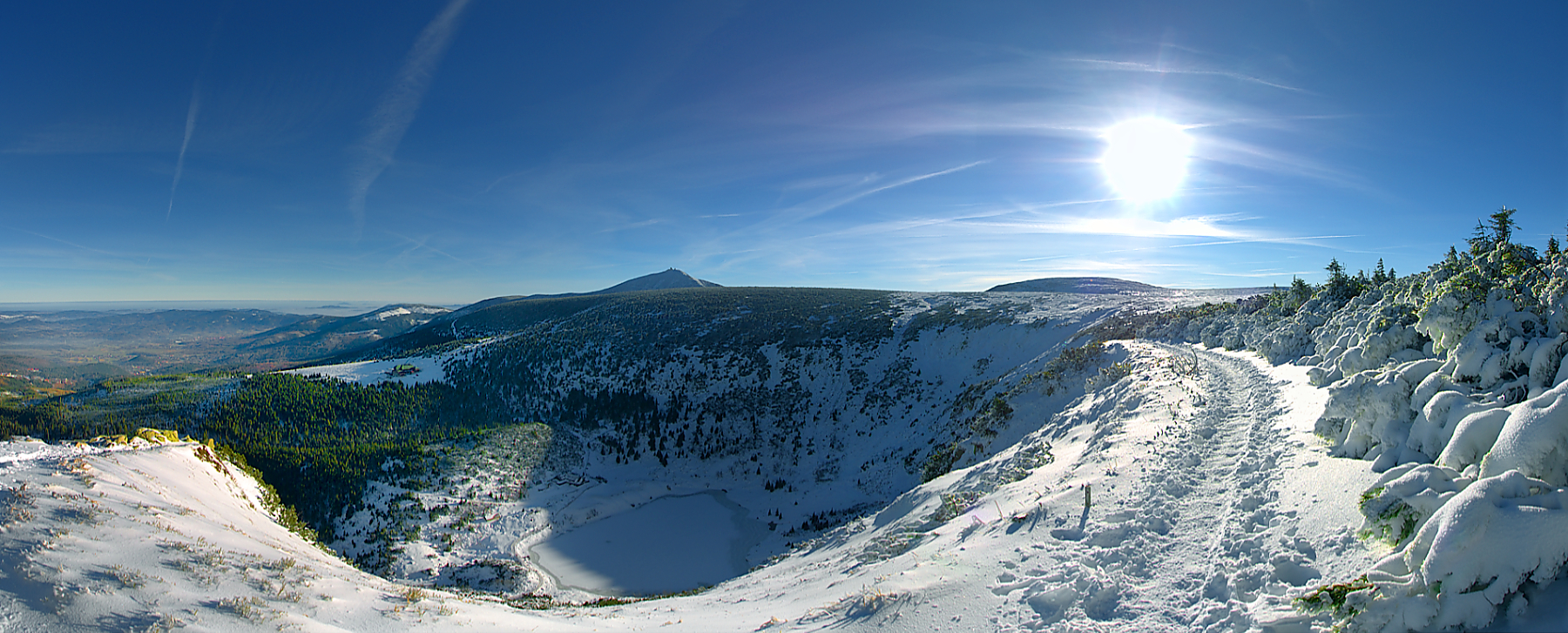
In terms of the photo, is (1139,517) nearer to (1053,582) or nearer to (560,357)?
(1053,582)

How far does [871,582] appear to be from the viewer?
33.2 feet

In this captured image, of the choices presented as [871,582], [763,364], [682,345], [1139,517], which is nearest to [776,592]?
[871,582]

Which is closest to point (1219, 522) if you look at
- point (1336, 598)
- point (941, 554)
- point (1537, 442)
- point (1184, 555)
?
point (1184, 555)

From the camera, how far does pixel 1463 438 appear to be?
6438 millimetres

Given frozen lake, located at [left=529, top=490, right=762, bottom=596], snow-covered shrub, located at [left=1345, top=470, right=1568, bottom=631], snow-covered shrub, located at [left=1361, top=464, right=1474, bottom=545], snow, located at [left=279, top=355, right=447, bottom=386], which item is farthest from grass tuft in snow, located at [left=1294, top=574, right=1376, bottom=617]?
snow, located at [left=279, top=355, right=447, bottom=386]

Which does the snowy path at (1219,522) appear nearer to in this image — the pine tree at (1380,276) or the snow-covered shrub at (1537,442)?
the snow-covered shrub at (1537,442)

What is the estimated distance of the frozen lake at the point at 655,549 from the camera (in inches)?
1028

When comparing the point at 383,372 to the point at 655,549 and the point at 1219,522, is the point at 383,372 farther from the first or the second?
the point at 1219,522

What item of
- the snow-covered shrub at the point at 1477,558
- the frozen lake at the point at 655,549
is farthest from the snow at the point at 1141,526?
the frozen lake at the point at 655,549

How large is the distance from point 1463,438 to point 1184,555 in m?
3.55

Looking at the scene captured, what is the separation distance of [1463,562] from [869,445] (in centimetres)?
3767

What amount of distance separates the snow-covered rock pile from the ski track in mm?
1114

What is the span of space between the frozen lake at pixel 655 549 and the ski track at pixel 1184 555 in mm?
Answer: 20025

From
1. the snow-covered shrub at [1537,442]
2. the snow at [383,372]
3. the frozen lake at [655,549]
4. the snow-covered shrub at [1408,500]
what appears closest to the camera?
the snow-covered shrub at [1537,442]
